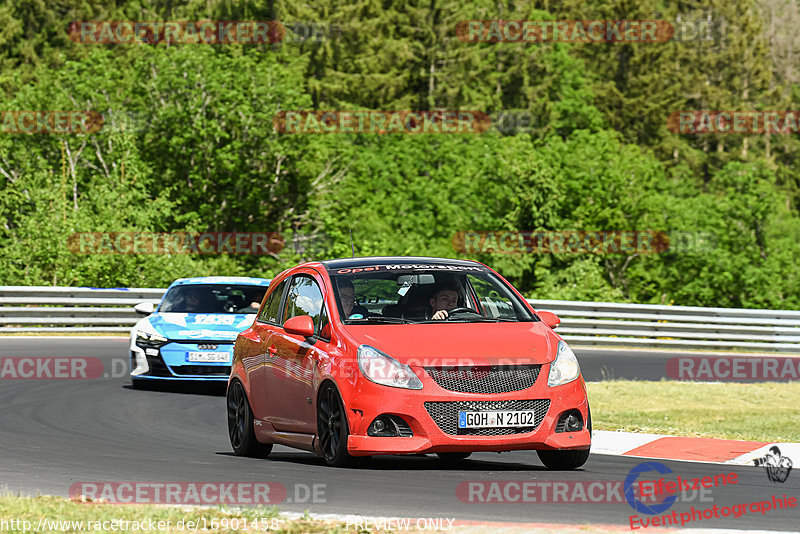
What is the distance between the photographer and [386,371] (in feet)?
27.9

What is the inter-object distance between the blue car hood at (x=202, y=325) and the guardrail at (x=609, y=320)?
10108 millimetres

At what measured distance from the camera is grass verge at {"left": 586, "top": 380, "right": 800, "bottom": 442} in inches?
514

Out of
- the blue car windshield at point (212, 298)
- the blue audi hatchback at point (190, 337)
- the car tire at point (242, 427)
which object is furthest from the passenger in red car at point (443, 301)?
the blue car windshield at point (212, 298)

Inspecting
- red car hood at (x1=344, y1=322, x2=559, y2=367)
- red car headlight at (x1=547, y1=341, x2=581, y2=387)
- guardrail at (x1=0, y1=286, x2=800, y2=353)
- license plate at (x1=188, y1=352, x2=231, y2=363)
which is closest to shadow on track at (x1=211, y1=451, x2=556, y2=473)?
red car headlight at (x1=547, y1=341, x2=581, y2=387)

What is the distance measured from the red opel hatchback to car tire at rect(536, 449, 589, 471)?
10 millimetres

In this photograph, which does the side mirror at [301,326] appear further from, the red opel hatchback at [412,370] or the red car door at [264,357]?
the red car door at [264,357]

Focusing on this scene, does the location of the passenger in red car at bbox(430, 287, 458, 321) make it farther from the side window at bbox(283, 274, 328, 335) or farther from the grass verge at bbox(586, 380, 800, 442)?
the grass verge at bbox(586, 380, 800, 442)

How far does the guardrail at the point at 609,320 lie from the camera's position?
86.2ft

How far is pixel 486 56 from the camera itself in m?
70.1

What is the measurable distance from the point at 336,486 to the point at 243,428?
2405 millimetres

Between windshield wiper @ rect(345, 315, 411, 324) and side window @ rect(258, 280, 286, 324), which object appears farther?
side window @ rect(258, 280, 286, 324)

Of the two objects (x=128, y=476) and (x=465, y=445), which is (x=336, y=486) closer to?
(x=465, y=445)

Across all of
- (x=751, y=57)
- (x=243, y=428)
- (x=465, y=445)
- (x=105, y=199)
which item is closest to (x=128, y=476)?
(x=243, y=428)

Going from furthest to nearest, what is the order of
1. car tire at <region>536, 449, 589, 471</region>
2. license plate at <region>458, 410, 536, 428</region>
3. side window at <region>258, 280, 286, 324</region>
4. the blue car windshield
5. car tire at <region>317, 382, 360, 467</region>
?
the blue car windshield < side window at <region>258, 280, 286, 324</region> < car tire at <region>536, 449, 589, 471</region> < car tire at <region>317, 382, 360, 467</region> < license plate at <region>458, 410, 536, 428</region>
